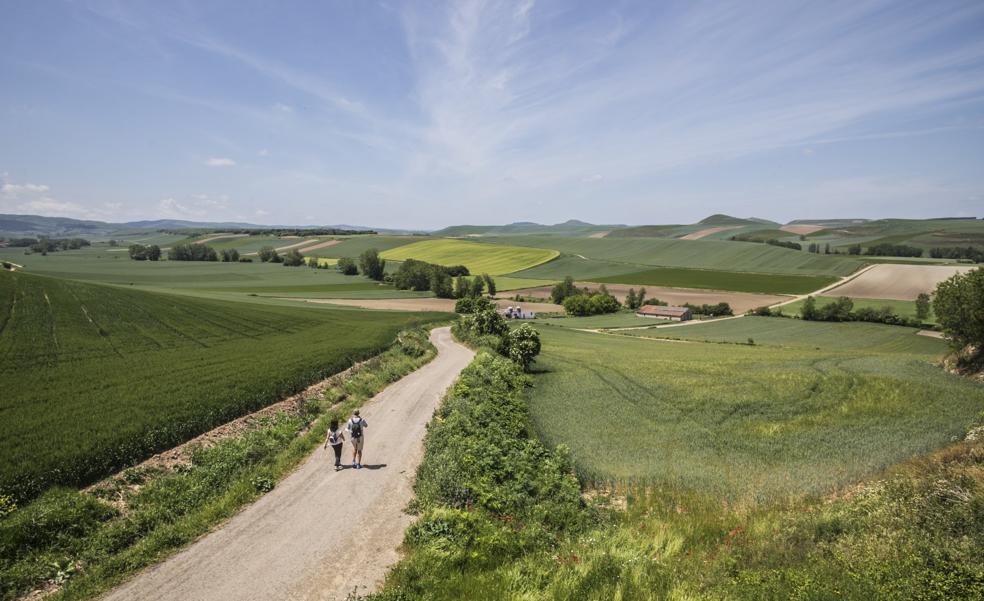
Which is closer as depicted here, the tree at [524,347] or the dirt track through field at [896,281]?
the tree at [524,347]

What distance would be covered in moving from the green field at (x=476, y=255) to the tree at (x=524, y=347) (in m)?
101

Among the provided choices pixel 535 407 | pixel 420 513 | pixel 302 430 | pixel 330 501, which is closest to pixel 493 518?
pixel 420 513

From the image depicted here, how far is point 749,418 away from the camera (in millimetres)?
23047

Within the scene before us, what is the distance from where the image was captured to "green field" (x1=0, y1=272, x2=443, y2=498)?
15539 mm

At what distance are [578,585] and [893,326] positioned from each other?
85.0 meters

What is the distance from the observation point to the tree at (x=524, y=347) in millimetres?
35469

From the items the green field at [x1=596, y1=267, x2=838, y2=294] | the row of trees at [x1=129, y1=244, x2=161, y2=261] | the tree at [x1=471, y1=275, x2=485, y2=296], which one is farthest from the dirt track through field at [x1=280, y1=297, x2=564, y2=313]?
the row of trees at [x1=129, y1=244, x2=161, y2=261]

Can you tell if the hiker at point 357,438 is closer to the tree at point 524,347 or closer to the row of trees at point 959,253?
the tree at point 524,347

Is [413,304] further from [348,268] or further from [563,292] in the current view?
[348,268]

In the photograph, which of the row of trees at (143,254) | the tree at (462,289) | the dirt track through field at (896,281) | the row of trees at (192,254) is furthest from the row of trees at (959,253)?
the row of trees at (143,254)

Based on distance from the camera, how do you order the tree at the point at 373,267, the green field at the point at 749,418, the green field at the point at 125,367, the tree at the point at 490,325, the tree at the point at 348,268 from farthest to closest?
the tree at the point at 348,268 < the tree at the point at 373,267 < the tree at the point at 490,325 < the green field at the point at 749,418 < the green field at the point at 125,367

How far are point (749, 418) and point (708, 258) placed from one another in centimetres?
13330

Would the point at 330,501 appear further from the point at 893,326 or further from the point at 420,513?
the point at 893,326

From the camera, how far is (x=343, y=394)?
26.6 meters
